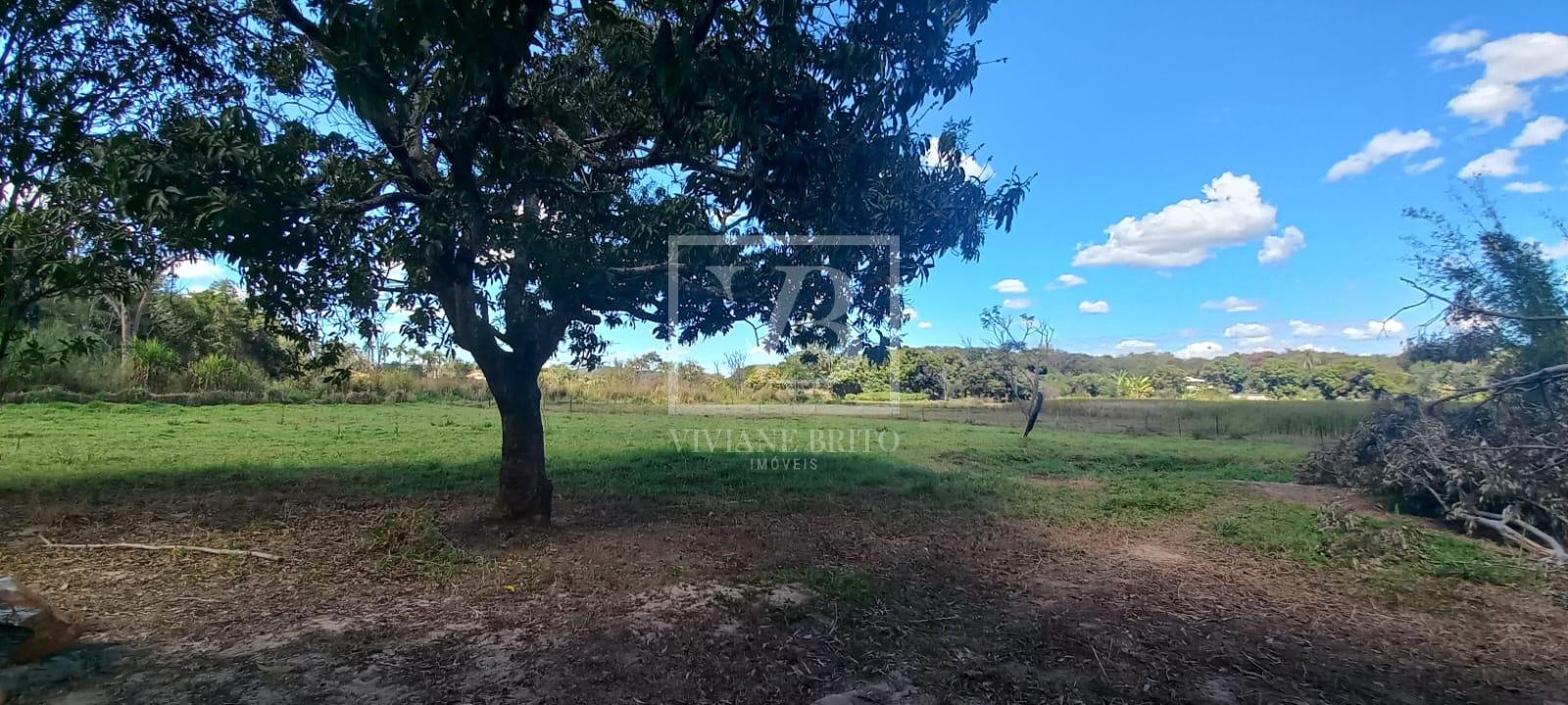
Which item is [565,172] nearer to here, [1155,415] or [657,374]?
[657,374]

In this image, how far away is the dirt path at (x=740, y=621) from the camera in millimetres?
2869

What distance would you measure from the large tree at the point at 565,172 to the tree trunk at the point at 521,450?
0.02 m

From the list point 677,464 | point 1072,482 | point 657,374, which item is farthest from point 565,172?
point 657,374

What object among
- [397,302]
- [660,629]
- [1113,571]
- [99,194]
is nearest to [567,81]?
[397,302]

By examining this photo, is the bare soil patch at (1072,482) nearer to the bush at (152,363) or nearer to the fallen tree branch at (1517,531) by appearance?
the fallen tree branch at (1517,531)

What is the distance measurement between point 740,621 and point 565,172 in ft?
9.48

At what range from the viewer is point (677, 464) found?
929cm

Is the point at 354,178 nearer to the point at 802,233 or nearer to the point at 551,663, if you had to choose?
the point at 802,233

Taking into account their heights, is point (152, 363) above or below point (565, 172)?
below

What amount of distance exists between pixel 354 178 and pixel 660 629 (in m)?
3.46

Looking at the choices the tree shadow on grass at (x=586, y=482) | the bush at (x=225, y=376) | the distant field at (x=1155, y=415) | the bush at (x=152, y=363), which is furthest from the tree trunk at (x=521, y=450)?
the bush at (x=225, y=376)

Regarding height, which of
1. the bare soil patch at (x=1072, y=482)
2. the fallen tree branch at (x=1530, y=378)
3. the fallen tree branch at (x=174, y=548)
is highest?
the fallen tree branch at (x=1530, y=378)

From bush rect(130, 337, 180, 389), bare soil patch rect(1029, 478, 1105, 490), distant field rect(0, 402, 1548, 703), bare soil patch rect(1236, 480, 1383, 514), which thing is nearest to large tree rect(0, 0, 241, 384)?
distant field rect(0, 402, 1548, 703)

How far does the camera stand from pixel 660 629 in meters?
3.43
